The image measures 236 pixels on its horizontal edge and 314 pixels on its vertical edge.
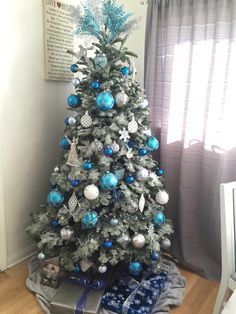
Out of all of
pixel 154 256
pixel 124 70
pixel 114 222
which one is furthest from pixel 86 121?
pixel 154 256

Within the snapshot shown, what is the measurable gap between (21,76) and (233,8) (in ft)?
4.78

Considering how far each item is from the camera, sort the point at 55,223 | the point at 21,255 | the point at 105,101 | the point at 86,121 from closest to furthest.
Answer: the point at 105,101 → the point at 86,121 → the point at 55,223 → the point at 21,255

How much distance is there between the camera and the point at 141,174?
1704mm

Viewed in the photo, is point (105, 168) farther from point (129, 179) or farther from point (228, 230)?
point (228, 230)

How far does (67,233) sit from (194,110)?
47.7 inches

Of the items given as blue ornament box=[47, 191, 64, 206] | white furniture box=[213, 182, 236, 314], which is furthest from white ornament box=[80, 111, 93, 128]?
white furniture box=[213, 182, 236, 314]

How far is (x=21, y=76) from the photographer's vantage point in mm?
1930

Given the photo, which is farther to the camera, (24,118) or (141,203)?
(24,118)

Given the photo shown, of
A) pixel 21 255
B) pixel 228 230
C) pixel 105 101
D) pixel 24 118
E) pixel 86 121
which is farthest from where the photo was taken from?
pixel 21 255

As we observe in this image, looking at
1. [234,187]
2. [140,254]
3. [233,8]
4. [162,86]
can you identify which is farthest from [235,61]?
[140,254]

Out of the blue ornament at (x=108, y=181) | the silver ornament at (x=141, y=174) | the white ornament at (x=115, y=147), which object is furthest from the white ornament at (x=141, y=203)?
the white ornament at (x=115, y=147)

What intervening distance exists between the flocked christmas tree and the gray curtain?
418 mm

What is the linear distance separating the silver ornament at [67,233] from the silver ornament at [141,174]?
0.52 m

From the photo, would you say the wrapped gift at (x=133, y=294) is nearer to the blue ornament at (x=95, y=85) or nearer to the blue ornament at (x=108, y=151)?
the blue ornament at (x=108, y=151)
